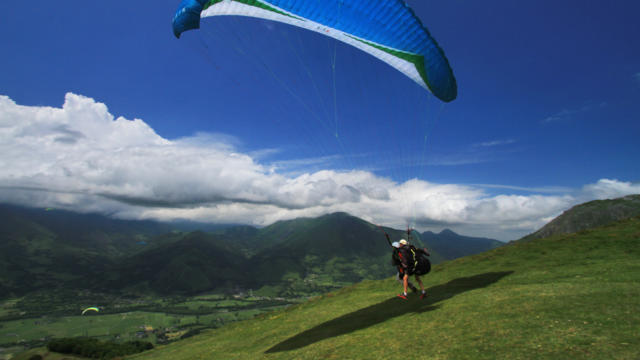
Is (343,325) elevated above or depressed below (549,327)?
below

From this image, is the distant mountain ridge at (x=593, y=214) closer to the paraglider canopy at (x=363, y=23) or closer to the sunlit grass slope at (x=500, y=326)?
the sunlit grass slope at (x=500, y=326)

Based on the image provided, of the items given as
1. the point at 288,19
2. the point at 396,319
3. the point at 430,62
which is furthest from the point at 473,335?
the point at 288,19

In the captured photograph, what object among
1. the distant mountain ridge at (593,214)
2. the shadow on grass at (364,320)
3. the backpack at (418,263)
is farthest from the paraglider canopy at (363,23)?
the distant mountain ridge at (593,214)

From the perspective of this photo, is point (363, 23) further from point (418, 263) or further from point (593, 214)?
point (593, 214)

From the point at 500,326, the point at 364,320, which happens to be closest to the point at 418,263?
the point at 364,320

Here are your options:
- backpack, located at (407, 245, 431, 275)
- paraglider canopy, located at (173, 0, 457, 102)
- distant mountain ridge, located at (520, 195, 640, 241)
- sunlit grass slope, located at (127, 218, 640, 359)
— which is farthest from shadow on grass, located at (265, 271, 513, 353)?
distant mountain ridge, located at (520, 195, 640, 241)

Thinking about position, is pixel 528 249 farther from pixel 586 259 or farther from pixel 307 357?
pixel 307 357

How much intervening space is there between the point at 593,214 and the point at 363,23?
7062 inches

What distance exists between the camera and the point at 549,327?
8.55 metres

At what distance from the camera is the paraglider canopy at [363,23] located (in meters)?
14.1

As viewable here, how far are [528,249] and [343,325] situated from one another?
2486cm

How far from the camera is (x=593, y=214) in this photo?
465 ft

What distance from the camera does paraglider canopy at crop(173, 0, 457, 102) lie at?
555 inches

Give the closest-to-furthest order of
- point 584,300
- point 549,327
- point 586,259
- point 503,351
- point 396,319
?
1. point 503,351
2. point 549,327
3. point 584,300
4. point 396,319
5. point 586,259
